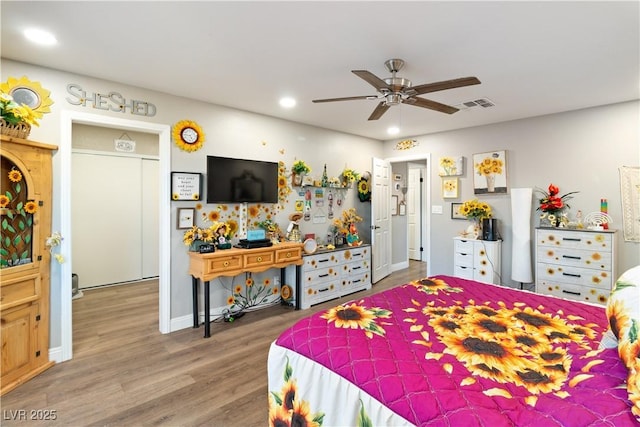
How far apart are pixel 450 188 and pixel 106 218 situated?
5.38m

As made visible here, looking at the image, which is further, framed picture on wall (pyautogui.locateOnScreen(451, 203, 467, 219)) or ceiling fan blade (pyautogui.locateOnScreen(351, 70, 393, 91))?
framed picture on wall (pyautogui.locateOnScreen(451, 203, 467, 219))

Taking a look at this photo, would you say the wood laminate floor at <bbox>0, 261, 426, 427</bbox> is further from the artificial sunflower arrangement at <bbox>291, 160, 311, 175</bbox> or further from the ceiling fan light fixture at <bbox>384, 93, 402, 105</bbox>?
the ceiling fan light fixture at <bbox>384, 93, 402, 105</bbox>

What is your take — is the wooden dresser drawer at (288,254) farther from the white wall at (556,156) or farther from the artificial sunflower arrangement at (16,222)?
the white wall at (556,156)

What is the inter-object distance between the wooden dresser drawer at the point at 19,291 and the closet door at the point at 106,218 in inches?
104

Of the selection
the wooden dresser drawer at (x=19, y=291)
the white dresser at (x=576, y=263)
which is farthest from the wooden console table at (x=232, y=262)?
the white dresser at (x=576, y=263)

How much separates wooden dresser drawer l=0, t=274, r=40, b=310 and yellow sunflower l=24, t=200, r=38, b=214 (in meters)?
0.50

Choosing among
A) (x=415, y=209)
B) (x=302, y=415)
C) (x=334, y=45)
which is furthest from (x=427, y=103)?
(x=415, y=209)

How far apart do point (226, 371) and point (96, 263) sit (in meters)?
3.59

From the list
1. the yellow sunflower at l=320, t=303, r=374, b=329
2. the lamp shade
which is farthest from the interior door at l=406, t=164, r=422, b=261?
the yellow sunflower at l=320, t=303, r=374, b=329

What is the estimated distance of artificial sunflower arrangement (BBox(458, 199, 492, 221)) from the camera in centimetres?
425

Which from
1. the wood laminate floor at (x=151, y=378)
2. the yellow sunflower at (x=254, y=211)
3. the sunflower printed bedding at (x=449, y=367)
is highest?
the yellow sunflower at (x=254, y=211)

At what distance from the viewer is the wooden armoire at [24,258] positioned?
2.24m

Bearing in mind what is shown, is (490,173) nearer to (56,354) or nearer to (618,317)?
(618,317)

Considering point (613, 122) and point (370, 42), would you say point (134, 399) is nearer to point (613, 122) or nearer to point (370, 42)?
point (370, 42)
